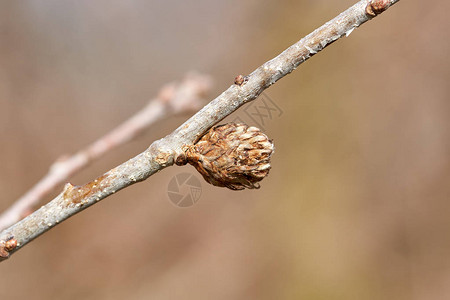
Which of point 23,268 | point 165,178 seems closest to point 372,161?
point 165,178

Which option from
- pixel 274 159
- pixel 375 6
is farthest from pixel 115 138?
pixel 274 159

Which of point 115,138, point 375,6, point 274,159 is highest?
point 274,159

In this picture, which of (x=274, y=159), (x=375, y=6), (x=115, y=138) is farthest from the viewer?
(x=274, y=159)

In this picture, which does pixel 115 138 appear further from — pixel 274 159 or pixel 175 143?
pixel 274 159

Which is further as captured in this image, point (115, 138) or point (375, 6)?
point (115, 138)

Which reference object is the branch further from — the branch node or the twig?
the twig

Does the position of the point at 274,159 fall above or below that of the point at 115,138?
above

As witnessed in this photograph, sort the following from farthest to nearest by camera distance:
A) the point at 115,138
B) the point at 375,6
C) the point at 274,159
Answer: the point at 274,159, the point at 115,138, the point at 375,6
